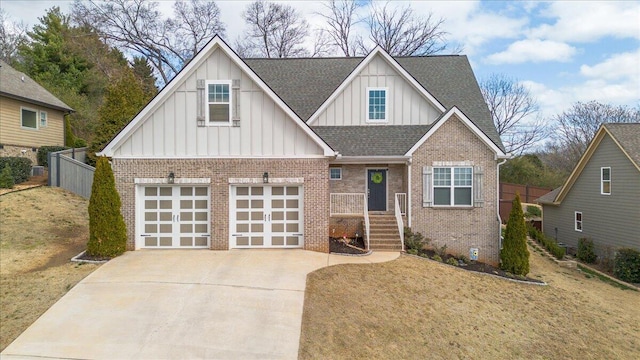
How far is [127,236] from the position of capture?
12.2 m

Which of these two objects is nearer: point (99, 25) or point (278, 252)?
point (278, 252)

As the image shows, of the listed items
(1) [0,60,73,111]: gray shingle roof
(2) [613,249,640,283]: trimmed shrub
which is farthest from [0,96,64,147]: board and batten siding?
(2) [613,249,640,283]: trimmed shrub

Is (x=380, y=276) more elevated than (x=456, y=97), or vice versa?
(x=456, y=97)

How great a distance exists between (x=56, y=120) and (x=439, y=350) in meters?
24.9

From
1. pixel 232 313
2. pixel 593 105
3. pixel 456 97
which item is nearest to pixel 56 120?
pixel 232 313

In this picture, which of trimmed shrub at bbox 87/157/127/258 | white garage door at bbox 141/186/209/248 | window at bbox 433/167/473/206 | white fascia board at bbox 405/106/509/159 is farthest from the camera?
window at bbox 433/167/473/206

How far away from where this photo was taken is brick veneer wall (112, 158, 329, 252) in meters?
12.2

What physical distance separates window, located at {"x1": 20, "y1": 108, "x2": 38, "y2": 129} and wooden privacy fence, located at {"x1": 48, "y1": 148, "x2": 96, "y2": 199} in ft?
15.5

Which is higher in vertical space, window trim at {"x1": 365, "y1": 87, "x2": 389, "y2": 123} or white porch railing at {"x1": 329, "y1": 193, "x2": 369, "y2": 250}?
window trim at {"x1": 365, "y1": 87, "x2": 389, "y2": 123}

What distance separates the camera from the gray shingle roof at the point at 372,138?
14.6 metres

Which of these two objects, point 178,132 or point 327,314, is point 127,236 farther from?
point 327,314

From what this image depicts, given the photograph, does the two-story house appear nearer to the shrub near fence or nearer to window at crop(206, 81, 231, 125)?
window at crop(206, 81, 231, 125)

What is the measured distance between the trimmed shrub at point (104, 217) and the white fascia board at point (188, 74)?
98 centimetres

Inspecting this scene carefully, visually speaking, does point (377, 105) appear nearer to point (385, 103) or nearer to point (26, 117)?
point (385, 103)
